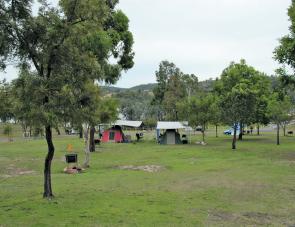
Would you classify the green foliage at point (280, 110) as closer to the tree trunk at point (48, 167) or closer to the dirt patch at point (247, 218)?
the dirt patch at point (247, 218)

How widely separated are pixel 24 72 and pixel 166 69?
69702mm

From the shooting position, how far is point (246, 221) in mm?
9789

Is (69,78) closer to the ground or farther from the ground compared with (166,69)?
closer to the ground

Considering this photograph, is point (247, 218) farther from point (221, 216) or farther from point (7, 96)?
point (7, 96)

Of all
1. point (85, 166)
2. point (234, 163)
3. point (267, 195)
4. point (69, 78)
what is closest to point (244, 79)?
point (234, 163)

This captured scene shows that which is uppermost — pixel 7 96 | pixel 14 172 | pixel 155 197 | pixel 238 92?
pixel 238 92

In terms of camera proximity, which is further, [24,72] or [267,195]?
[267,195]

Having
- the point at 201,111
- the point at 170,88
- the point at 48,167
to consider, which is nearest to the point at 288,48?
the point at 48,167

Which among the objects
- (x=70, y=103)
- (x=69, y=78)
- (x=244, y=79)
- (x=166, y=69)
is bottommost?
(x=70, y=103)

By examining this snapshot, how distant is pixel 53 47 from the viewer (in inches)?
448

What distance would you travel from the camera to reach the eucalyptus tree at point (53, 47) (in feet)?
35.3

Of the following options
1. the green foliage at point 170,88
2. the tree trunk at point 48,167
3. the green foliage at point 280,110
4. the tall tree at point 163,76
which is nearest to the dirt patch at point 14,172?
the tree trunk at point 48,167

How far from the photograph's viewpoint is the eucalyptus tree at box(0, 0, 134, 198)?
35.3 ft

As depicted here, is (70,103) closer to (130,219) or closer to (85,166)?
(130,219)
